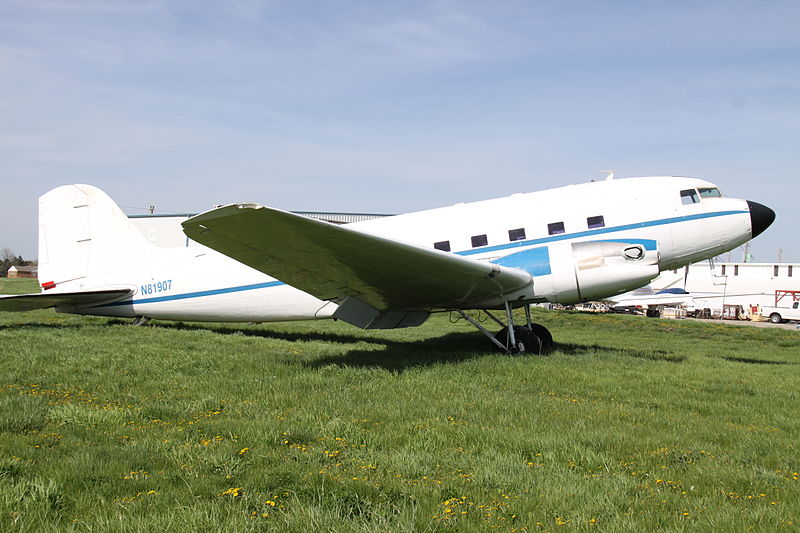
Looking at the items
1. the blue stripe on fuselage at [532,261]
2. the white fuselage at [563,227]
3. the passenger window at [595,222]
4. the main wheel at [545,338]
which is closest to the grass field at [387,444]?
the blue stripe on fuselage at [532,261]

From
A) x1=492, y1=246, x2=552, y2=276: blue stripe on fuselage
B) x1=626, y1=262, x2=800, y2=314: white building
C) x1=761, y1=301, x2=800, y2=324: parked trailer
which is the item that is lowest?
x1=761, y1=301, x2=800, y2=324: parked trailer

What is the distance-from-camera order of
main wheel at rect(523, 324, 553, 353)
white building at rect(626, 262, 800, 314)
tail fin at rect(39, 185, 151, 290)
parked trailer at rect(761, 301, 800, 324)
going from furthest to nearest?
white building at rect(626, 262, 800, 314) → parked trailer at rect(761, 301, 800, 324) → tail fin at rect(39, 185, 151, 290) → main wheel at rect(523, 324, 553, 353)

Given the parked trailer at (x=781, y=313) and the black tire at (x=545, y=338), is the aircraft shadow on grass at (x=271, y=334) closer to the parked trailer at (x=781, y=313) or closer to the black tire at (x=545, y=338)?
the black tire at (x=545, y=338)

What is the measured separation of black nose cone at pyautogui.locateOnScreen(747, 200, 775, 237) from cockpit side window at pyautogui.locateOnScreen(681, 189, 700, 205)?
1.04 metres

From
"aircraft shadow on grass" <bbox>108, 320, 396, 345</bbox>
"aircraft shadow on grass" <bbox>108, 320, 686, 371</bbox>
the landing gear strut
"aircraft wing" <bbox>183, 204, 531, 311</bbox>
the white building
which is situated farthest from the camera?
the white building

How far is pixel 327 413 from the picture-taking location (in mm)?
5766

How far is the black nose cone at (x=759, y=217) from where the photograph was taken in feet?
37.3

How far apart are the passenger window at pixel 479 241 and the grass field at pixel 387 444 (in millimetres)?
2761

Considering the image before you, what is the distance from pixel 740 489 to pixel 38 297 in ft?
45.0

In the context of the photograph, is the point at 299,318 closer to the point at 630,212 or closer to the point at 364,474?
the point at 630,212

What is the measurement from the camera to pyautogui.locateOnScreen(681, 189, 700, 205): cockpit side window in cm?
1148

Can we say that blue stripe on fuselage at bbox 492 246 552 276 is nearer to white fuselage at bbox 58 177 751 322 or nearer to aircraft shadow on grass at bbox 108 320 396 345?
white fuselage at bbox 58 177 751 322

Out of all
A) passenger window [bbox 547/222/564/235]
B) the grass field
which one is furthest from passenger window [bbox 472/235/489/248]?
the grass field

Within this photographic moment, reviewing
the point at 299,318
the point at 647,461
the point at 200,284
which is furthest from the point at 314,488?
the point at 200,284
